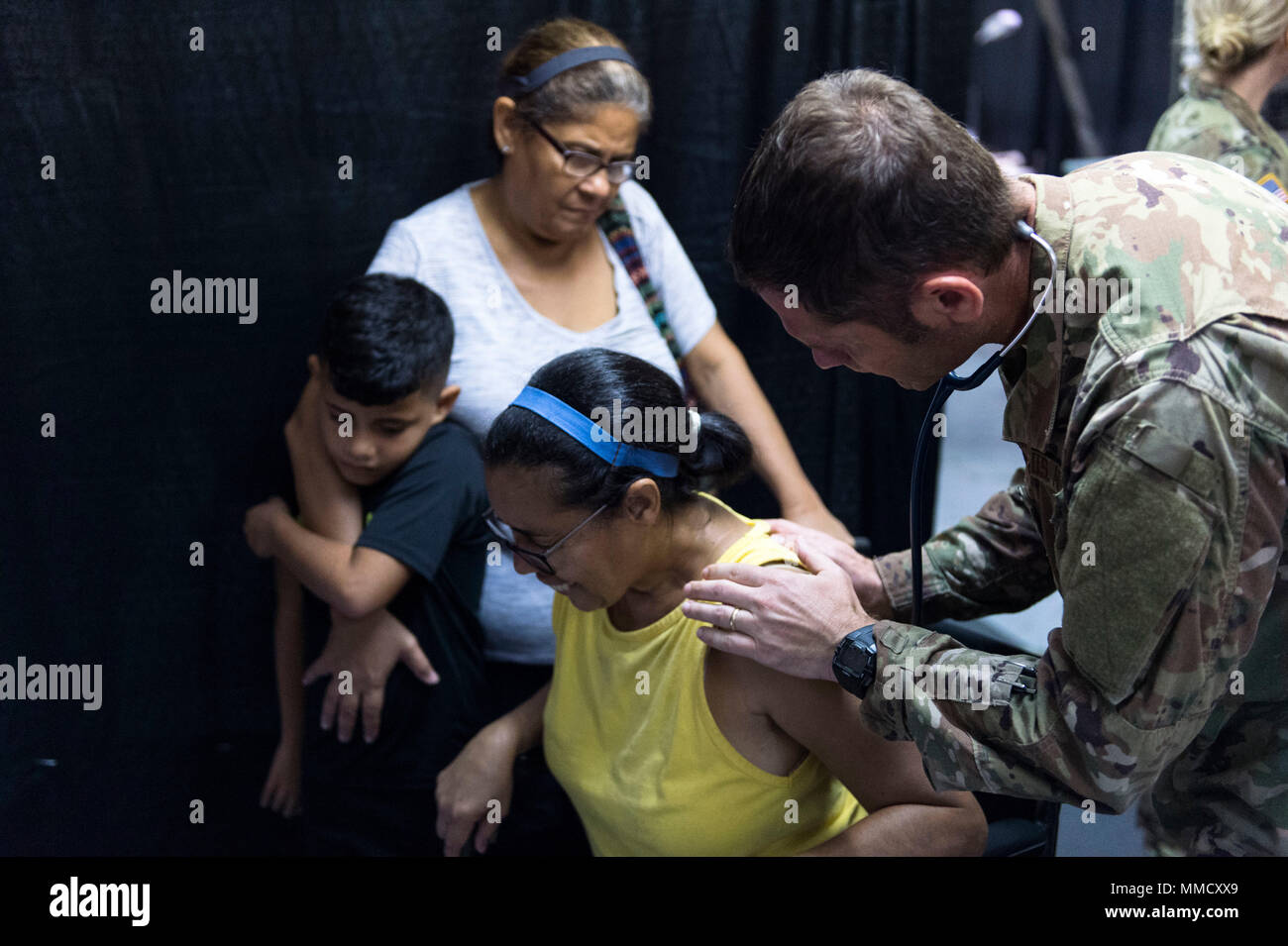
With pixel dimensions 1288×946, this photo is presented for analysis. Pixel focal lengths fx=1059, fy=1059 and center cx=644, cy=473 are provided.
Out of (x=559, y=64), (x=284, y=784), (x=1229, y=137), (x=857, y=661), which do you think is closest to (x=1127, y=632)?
(x=857, y=661)

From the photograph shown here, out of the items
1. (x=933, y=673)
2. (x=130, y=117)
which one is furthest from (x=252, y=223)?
(x=933, y=673)

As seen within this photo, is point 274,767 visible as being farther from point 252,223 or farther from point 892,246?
point 892,246

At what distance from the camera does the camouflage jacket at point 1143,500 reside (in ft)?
3.09

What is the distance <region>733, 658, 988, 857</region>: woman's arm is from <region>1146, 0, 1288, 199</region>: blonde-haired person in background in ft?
4.97

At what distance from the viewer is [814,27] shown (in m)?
2.08

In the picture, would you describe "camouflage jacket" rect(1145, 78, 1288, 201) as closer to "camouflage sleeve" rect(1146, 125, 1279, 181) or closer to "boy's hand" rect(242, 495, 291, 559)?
"camouflage sleeve" rect(1146, 125, 1279, 181)

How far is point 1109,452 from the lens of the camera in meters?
0.95

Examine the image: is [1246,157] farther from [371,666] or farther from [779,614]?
[371,666]

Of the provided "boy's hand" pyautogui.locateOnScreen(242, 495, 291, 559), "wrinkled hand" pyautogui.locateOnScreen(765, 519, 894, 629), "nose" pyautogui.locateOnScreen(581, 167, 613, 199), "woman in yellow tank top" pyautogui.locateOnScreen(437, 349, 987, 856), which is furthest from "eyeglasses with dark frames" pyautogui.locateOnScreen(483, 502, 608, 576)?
"nose" pyautogui.locateOnScreen(581, 167, 613, 199)

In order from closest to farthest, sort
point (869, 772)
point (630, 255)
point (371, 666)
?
point (869, 772) < point (371, 666) < point (630, 255)

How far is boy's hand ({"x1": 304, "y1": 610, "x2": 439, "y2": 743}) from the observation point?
65.7 inches

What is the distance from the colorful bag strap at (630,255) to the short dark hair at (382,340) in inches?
14.9

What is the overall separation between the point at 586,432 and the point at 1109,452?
597 mm
